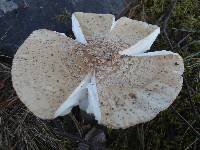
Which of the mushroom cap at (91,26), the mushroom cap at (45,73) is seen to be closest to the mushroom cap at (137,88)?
the mushroom cap at (45,73)

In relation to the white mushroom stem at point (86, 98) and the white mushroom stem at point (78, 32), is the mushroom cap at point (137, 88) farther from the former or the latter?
the white mushroom stem at point (78, 32)

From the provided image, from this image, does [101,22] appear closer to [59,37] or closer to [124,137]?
[59,37]

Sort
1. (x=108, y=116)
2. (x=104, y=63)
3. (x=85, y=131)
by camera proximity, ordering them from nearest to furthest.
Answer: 1. (x=108, y=116)
2. (x=104, y=63)
3. (x=85, y=131)

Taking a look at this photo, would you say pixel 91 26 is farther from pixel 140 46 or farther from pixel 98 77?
pixel 98 77

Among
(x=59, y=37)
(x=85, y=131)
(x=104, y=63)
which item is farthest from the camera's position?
(x=85, y=131)

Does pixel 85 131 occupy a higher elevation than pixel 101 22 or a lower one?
lower

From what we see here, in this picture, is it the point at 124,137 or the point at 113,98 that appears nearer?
the point at 113,98

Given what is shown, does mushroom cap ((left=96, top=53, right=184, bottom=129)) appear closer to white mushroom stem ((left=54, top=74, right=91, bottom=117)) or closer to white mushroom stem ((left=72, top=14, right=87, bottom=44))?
white mushroom stem ((left=54, top=74, right=91, bottom=117))

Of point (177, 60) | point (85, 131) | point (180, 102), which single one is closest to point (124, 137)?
point (85, 131)

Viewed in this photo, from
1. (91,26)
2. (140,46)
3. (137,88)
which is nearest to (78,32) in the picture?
(91,26)
